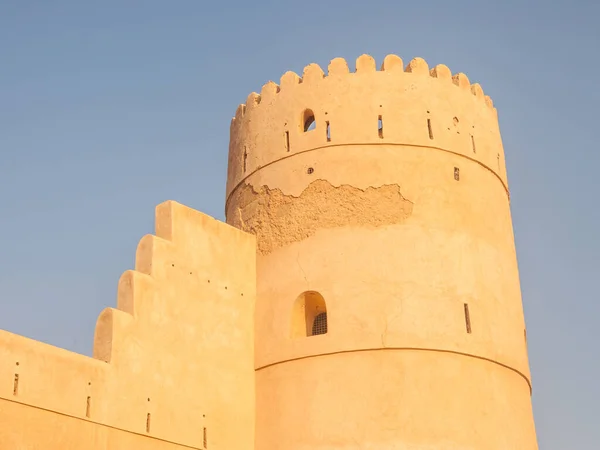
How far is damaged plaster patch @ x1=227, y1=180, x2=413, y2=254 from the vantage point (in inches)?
565

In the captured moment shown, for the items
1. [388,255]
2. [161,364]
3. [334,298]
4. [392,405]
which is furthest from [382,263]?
[161,364]

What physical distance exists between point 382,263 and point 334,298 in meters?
0.91

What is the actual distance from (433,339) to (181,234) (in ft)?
13.4

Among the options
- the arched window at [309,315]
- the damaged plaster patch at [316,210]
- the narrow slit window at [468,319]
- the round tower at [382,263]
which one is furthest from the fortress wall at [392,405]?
the damaged plaster patch at [316,210]

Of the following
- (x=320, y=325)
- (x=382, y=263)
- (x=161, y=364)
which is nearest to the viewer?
(x=161, y=364)

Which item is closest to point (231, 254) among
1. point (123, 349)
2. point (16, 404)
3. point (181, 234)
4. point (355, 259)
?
point (181, 234)

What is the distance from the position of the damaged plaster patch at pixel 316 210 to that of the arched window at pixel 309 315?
973mm

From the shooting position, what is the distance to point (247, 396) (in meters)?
14.0

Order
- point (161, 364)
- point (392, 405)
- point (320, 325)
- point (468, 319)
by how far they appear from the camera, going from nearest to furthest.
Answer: point (161, 364) → point (392, 405) → point (468, 319) → point (320, 325)

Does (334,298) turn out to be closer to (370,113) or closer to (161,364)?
(161,364)

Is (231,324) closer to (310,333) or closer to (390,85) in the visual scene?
(310,333)

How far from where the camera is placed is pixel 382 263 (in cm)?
1398

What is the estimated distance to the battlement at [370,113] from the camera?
14953mm

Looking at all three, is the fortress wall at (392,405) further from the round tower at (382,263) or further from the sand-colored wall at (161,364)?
the sand-colored wall at (161,364)
